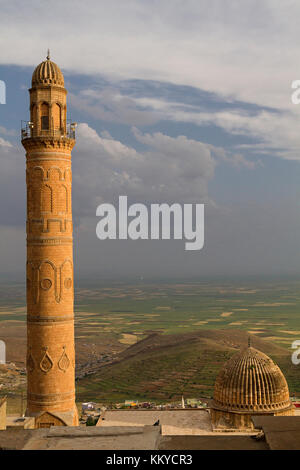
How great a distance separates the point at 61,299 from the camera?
24969 millimetres

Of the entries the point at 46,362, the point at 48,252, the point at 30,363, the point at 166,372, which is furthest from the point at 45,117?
the point at 166,372

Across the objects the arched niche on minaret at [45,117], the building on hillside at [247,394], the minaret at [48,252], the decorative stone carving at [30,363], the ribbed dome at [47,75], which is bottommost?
the building on hillside at [247,394]

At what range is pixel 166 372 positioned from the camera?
88250 millimetres

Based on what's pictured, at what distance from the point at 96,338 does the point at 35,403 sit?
122 meters

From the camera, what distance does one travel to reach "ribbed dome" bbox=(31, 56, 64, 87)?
2511cm

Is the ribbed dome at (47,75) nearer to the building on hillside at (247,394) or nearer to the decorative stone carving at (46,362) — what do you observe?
the decorative stone carving at (46,362)

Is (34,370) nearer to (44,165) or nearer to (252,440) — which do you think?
(44,165)

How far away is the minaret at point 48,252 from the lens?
24609mm

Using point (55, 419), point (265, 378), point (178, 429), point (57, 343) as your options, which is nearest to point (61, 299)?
point (57, 343)

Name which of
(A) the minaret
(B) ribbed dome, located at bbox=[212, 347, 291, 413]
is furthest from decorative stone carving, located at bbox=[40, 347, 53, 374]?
(B) ribbed dome, located at bbox=[212, 347, 291, 413]

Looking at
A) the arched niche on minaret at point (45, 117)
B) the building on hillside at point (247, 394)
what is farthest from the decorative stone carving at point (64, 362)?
the arched niche on minaret at point (45, 117)

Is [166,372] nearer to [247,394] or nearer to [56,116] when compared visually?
[247,394]

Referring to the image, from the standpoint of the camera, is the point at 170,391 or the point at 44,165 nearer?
the point at 44,165

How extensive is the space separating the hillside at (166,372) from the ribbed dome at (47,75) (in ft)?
172
